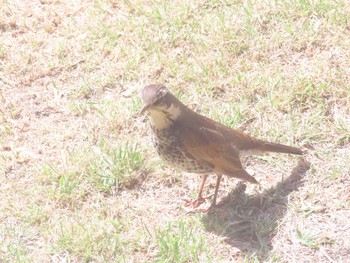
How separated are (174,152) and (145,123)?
1.10 meters

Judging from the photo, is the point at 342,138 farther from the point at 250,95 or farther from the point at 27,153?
the point at 27,153

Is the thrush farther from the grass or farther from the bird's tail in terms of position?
the grass

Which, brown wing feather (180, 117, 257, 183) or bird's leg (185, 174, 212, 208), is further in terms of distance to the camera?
bird's leg (185, 174, 212, 208)

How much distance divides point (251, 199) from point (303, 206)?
406 mm

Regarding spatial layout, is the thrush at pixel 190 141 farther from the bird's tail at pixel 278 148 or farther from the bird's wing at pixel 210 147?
the bird's tail at pixel 278 148

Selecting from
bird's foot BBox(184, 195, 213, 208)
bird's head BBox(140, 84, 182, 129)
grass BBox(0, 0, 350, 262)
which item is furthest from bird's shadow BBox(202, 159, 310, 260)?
bird's head BBox(140, 84, 182, 129)

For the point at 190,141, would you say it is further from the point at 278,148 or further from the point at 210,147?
the point at 278,148

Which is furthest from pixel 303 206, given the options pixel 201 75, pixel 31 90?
pixel 31 90

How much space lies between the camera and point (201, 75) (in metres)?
6.47

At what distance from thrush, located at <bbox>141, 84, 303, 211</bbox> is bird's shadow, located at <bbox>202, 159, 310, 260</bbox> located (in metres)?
0.16

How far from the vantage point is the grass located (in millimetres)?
5070

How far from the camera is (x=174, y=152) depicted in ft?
16.6

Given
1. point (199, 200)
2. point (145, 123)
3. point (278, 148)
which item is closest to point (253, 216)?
point (199, 200)

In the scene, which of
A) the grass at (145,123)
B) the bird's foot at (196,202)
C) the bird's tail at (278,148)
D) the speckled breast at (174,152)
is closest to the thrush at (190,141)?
the speckled breast at (174,152)
